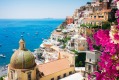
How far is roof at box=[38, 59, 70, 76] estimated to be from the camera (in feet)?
95.0

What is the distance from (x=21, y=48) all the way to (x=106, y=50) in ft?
79.2

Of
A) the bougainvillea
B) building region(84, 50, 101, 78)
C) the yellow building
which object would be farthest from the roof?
the bougainvillea

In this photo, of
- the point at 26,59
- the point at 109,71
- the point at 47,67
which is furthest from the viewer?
the point at 47,67

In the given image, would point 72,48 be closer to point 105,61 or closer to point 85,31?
point 85,31

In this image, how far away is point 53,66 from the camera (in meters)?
30.4

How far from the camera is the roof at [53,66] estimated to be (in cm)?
2896

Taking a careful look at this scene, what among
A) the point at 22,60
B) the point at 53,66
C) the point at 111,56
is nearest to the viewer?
the point at 111,56

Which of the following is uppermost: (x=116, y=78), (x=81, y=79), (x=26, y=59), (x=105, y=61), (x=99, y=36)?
(x=99, y=36)

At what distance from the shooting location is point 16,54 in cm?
2734

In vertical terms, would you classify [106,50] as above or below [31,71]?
above

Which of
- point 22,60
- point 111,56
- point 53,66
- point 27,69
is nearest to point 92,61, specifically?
point 53,66

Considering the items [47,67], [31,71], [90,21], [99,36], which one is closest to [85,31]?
[90,21]

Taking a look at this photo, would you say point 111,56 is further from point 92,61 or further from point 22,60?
point 92,61

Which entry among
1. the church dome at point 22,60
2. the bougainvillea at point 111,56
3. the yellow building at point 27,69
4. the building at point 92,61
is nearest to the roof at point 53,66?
the yellow building at point 27,69
